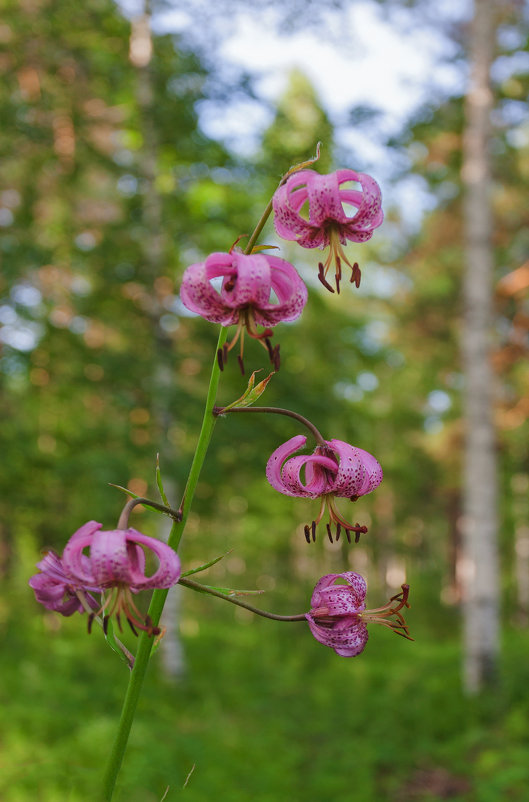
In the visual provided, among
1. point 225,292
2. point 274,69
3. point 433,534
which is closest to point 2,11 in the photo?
point 274,69

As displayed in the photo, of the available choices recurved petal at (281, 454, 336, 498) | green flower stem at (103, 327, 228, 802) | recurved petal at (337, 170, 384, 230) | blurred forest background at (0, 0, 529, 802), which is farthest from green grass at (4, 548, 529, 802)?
recurved petal at (337, 170, 384, 230)

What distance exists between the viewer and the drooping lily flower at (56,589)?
877 mm

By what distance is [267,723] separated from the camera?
605 centimetres

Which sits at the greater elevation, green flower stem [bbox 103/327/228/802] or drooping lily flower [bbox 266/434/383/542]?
drooping lily flower [bbox 266/434/383/542]

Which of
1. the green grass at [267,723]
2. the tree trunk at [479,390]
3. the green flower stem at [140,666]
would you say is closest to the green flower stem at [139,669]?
the green flower stem at [140,666]

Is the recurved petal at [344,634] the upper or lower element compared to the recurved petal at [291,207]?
lower

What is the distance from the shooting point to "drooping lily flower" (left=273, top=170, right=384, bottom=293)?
904mm

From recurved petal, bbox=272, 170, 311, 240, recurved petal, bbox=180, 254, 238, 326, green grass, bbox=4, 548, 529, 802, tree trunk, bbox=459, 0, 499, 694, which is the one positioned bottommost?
green grass, bbox=4, 548, 529, 802

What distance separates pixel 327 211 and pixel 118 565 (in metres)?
0.49

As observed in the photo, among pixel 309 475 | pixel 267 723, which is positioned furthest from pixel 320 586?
pixel 267 723

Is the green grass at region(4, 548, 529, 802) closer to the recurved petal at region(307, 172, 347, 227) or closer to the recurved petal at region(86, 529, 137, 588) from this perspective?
the recurved petal at region(86, 529, 137, 588)

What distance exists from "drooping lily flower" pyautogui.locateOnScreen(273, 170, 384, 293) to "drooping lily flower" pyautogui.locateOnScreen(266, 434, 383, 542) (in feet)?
0.69

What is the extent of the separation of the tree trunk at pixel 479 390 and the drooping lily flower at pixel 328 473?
19.7 feet

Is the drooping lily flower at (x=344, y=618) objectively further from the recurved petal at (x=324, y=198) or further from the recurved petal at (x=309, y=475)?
the recurved petal at (x=324, y=198)
